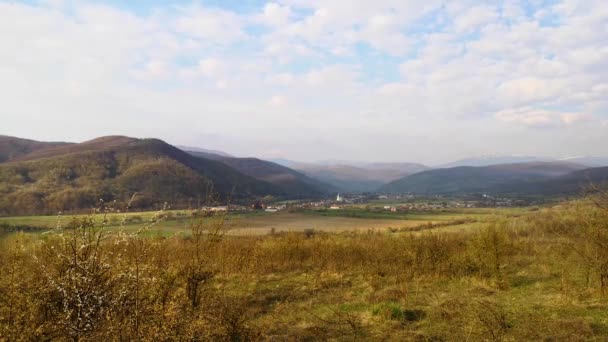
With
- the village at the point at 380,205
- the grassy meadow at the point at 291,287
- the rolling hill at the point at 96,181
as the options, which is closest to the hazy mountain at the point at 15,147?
the rolling hill at the point at 96,181

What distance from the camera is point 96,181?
84312 mm

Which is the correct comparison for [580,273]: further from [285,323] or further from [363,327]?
[285,323]

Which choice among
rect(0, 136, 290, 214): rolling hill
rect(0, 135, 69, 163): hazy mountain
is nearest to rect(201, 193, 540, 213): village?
rect(0, 136, 290, 214): rolling hill

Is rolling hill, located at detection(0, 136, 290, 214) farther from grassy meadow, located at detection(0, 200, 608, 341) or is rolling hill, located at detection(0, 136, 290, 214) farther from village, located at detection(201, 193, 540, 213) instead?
grassy meadow, located at detection(0, 200, 608, 341)

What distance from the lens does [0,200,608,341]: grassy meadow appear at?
5.95 m

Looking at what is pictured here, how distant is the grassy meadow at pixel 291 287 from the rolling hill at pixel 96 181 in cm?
3753

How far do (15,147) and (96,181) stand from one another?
91.1 meters

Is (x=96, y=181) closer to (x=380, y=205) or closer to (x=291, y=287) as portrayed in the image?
(x=380, y=205)

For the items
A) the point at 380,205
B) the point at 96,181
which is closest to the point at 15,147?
the point at 96,181

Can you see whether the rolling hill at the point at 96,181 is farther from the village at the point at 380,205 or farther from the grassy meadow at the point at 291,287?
the grassy meadow at the point at 291,287

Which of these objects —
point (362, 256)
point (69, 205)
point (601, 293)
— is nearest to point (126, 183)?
point (69, 205)

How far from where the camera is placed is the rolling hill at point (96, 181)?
223 feet

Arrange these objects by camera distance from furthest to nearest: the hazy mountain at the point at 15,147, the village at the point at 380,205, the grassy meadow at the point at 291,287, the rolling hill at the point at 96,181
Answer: the hazy mountain at the point at 15,147 → the village at the point at 380,205 → the rolling hill at the point at 96,181 → the grassy meadow at the point at 291,287

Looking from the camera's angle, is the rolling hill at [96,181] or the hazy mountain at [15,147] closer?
the rolling hill at [96,181]
